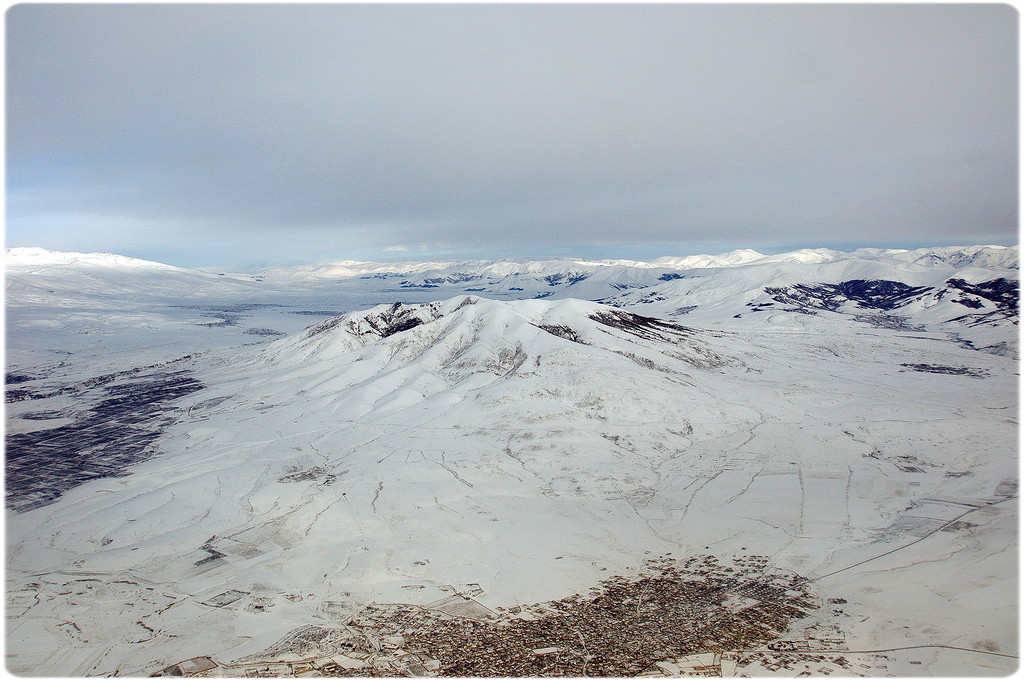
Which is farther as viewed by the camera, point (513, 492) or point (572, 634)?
point (513, 492)

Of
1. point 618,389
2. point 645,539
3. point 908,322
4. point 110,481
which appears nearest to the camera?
point 645,539

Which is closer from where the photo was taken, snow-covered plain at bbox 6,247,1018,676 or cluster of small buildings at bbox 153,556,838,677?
cluster of small buildings at bbox 153,556,838,677

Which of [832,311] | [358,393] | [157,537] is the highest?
[832,311]

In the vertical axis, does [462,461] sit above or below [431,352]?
below

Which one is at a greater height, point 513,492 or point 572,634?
point 572,634

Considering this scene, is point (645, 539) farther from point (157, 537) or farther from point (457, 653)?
point (157, 537)

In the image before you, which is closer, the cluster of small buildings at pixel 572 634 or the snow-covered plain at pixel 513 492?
the cluster of small buildings at pixel 572 634

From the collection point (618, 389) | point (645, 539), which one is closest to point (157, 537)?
point (645, 539)

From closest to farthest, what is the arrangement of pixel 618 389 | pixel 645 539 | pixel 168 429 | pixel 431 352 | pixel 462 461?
1. pixel 645 539
2. pixel 462 461
3. pixel 168 429
4. pixel 618 389
5. pixel 431 352
